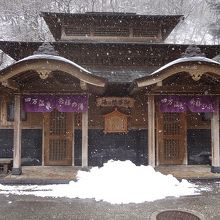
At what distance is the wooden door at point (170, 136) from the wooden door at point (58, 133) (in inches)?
153

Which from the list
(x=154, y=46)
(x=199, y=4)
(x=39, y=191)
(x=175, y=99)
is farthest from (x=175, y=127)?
(x=199, y=4)

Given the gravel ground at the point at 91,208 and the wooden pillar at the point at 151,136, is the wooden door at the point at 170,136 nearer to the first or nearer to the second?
the wooden pillar at the point at 151,136

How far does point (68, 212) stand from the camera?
7.22 metres

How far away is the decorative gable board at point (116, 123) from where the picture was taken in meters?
12.4

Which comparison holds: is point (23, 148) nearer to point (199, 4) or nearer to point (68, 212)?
point (68, 212)

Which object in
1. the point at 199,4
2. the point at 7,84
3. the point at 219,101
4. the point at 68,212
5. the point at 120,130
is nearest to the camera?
the point at 68,212

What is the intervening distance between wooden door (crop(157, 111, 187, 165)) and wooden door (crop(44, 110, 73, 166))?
3895 millimetres

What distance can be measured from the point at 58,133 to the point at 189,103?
18.3ft

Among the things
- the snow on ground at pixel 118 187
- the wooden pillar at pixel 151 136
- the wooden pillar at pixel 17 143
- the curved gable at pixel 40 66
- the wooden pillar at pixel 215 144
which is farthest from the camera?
the wooden pillar at pixel 215 144

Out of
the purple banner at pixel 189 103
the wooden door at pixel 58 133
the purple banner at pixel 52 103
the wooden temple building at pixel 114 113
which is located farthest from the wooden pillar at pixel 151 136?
the wooden door at pixel 58 133

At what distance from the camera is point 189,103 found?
1128 centimetres

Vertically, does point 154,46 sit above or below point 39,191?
above

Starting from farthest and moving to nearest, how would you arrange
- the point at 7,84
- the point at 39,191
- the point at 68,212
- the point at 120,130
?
the point at 120,130
the point at 7,84
the point at 39,191
the point at 68,212

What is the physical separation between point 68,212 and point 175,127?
702 centimetres
